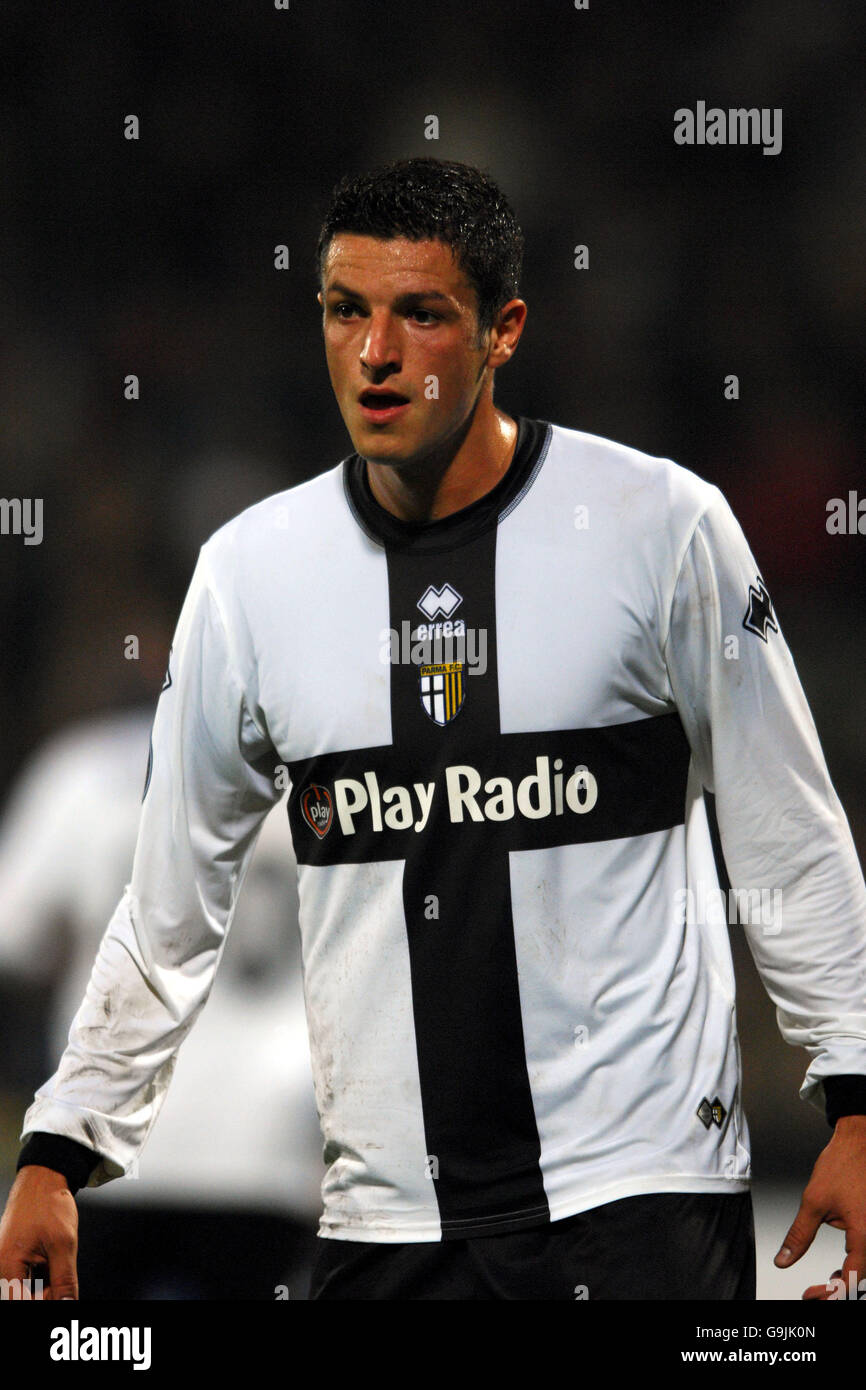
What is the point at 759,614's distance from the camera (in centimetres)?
208

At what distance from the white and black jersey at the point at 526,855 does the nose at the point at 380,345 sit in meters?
0.23

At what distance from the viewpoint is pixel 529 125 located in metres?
3.76

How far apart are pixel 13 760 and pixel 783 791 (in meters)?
1.98

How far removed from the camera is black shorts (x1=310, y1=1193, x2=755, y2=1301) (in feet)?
6.46

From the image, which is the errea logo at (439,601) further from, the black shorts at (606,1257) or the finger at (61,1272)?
the finger at (61,1272)

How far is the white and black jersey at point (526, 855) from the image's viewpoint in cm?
202

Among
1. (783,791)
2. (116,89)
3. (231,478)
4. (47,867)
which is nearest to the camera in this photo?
(783,791)

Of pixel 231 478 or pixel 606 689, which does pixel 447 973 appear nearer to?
pixel 606 689

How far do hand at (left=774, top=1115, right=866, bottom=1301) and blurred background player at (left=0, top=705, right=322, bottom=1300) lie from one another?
1.44 m

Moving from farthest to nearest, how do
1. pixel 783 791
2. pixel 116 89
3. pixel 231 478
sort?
1. pixel 116 89
2. pixel 231 478
3. pixel 783 791

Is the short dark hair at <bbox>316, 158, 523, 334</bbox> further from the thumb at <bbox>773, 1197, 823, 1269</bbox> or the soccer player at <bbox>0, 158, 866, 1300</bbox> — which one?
the thumb at <bbox>773, 1197, 823, 1269</bbox>

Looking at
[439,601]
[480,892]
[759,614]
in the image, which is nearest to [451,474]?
[439,601]

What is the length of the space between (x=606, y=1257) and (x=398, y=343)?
1113 millimetres
